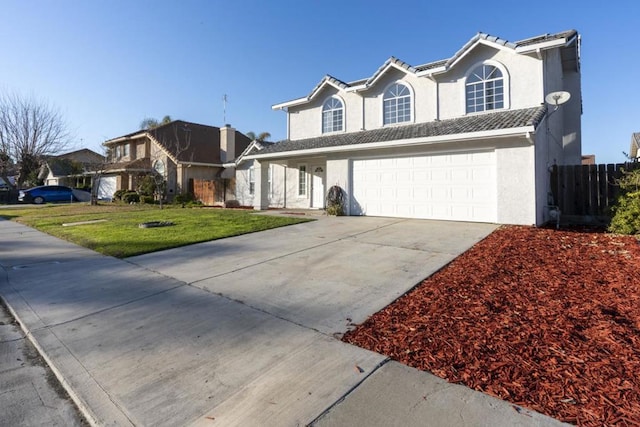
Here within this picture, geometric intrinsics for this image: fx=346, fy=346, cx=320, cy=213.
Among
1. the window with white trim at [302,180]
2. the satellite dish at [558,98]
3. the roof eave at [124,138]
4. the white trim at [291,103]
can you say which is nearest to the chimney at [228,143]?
the roof eave at [124,138]

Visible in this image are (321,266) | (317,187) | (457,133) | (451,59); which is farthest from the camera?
(317,187)

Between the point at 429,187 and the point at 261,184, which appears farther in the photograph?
the point at 261,184

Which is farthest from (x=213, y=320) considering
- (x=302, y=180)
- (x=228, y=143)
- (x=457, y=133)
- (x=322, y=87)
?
(x=228, y=143)

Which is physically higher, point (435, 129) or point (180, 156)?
point (180, 156)

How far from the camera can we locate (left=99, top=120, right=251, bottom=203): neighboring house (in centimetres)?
2572

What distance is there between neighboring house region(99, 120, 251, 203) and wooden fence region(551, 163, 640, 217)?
18.2m

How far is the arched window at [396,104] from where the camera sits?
14.4 metres

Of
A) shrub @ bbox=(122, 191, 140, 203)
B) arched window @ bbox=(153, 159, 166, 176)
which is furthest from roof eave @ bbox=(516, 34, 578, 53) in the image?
arched window @ bbox=(153, 159, 166, 176)

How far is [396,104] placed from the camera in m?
14.7

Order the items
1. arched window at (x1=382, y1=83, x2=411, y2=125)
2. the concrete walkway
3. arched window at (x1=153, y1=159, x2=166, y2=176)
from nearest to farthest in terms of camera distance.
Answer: the concrete walkway
arched window at (x1=382, y1=83, x2=411, y2=125)
arched window at (x1=153, y1=159, x2=166, y2=176)

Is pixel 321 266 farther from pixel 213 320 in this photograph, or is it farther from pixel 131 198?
pixel 131 198

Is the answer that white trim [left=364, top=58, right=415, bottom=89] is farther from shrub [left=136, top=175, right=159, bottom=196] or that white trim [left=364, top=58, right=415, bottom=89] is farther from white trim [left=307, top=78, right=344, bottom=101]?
shrub [left=136, top=175, right=159, bottom=196]

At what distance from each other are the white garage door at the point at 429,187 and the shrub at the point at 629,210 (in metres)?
2.91

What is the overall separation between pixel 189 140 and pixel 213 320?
26182 mm
